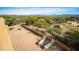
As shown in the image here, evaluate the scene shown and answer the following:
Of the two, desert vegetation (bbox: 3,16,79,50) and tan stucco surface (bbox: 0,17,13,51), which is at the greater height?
desert vegetation (bbox: 3,16,79,50)

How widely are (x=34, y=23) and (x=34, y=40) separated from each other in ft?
0.42

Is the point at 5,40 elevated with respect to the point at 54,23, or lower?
lower

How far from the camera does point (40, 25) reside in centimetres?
121

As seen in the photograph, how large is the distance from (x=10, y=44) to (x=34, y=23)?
24cm

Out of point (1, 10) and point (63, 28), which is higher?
point (1, 10)

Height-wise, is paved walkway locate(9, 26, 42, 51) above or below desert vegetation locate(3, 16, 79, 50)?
below

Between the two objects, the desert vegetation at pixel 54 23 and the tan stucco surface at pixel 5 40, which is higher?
the desert vegetation at pixel 54 23

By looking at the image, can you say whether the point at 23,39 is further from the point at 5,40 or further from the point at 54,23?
the point at 54,23

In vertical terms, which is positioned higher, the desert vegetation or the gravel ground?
the desert vegetation

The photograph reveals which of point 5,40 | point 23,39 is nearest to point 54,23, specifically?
point 23,39

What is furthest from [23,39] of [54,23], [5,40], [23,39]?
[54,23]
